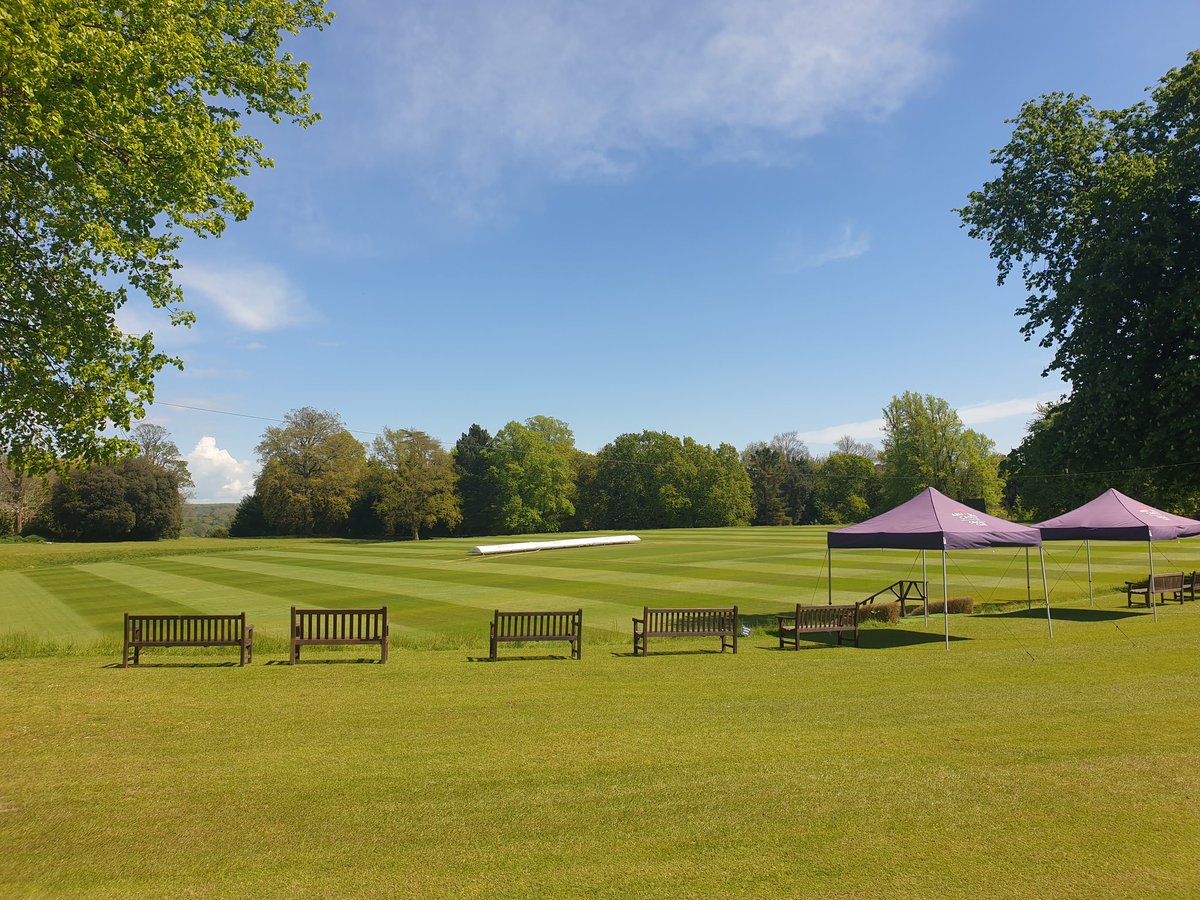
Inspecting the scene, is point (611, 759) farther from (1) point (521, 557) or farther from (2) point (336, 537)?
(2) point (336, 537)

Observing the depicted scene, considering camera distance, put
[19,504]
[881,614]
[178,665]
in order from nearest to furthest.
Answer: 1. [178,665]
2. [881,614]
3. [19,504]

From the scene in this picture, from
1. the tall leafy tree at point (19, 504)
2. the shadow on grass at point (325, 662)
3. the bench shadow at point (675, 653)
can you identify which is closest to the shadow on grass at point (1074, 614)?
the bench shadow at point (675, 653)

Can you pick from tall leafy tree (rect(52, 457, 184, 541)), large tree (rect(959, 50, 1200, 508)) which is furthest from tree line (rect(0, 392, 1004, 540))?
large tree (rect(959, 50, 1200, 508))

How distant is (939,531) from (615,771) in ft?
38.1

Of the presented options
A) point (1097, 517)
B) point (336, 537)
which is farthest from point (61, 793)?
point (336, 537)

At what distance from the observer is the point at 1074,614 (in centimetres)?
2152

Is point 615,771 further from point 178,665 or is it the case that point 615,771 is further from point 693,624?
point 178,665

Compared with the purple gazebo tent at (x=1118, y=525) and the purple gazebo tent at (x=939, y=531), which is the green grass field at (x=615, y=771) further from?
the purple gazebo tent at (x=1118, y=525)

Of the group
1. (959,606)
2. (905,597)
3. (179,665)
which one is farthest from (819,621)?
(179,665)

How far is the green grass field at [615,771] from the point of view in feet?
17.8

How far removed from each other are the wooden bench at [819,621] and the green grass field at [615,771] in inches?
25.5

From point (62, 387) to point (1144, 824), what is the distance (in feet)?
49.2

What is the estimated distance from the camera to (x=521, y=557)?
51.9 metres

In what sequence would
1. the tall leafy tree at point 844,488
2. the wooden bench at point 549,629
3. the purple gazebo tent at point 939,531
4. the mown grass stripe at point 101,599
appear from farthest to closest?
the tall leafy tree at point 844,488 → the mown grass stripe at point 101,599 → the purple gazebo tent at point 939,531 → the wooden bench at point 549,629
